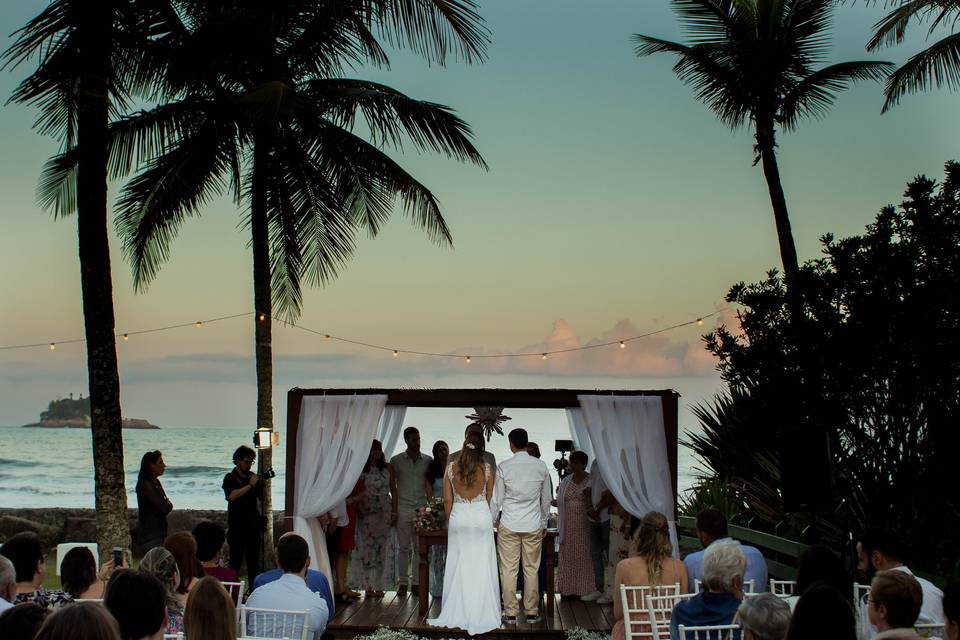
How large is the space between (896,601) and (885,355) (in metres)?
3.46

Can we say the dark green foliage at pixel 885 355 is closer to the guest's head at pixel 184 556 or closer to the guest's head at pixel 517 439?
the guest's head at pixel 517 439

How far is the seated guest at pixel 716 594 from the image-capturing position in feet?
15.1

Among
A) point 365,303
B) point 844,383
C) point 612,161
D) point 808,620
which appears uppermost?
point 612,161

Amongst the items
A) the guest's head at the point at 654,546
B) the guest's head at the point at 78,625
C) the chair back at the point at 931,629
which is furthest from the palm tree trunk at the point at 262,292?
the guest's head at the point at 78,625

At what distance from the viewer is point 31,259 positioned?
20.6m

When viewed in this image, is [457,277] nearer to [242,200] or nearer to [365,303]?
[365,303]

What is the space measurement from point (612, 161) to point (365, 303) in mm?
7383

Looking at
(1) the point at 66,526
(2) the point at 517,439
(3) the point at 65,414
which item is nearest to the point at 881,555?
(2) the point at 517,439

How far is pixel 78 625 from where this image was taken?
2471mm

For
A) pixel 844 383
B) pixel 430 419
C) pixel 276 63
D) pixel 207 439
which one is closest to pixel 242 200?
pixel 276 63

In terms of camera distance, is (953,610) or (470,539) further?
(470,539)

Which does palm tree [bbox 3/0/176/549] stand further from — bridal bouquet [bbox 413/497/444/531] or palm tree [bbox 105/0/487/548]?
bridal bouquet [bbox 413/497/444/531]

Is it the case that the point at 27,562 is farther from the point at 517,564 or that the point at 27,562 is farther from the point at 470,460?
the point at 517,564

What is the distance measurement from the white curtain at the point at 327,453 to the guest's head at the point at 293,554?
164 inches
